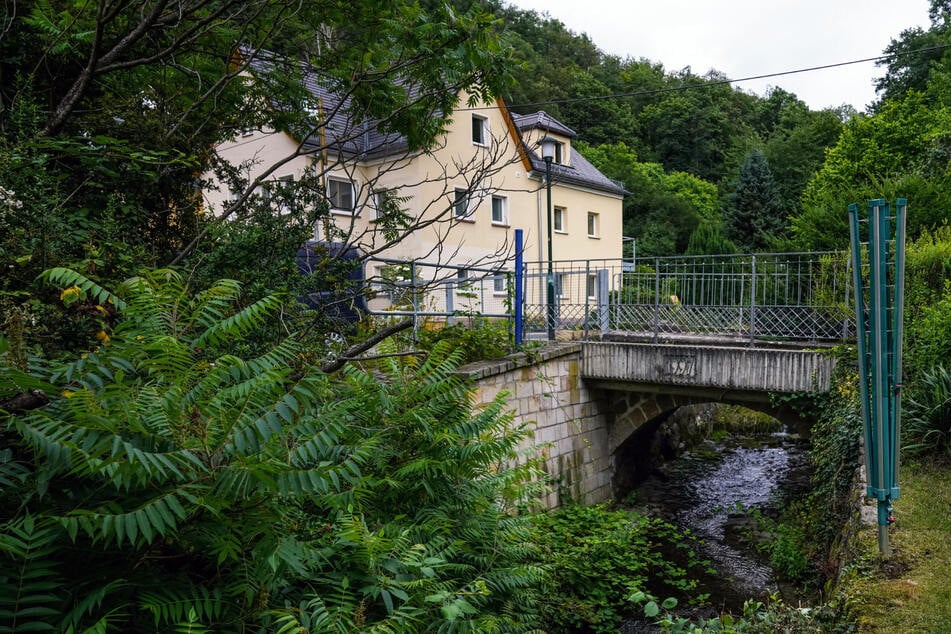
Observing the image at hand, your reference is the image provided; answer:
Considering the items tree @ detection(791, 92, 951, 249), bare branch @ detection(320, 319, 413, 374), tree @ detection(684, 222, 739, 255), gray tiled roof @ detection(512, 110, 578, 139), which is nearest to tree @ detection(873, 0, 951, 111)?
tree @ detection(791, 92, 951, 249)

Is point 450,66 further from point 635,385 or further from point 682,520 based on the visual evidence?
point 682,520

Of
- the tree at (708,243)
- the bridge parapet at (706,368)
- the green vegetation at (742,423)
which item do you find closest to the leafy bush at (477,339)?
the bridge parapet at (706,368)

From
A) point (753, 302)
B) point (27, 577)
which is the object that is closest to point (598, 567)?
point (753, 302)

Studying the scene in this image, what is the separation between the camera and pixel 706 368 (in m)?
→ 10.2

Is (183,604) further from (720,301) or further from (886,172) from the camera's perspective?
(886,172)

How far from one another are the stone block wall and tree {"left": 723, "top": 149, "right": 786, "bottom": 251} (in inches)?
1219

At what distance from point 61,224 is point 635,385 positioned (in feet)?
30.6

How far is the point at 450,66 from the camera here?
463 centimetres

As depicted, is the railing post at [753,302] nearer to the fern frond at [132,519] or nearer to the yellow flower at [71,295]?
the yellow flower at [71,295]

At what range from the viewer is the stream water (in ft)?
29.1

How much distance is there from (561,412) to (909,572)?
22.2 feet

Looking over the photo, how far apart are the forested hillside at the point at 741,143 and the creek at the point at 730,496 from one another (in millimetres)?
6932

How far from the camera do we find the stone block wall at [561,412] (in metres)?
9.49

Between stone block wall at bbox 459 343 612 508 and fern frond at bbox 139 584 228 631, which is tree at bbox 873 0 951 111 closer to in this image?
stone block wall at bbox 459 343 612 508
